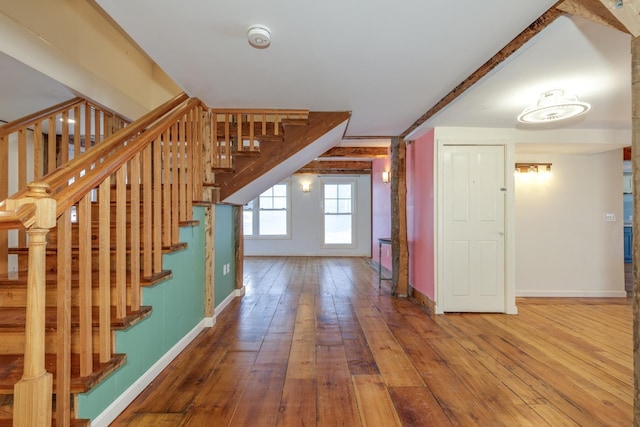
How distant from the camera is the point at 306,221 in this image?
7.80 metres

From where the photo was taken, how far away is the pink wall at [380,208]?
571cm

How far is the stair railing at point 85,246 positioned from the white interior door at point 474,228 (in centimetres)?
279

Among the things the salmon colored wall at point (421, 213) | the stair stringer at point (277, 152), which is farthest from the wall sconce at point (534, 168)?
the stair stringer at point (277, 152)

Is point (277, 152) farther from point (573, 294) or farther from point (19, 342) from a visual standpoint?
point (573, 294)

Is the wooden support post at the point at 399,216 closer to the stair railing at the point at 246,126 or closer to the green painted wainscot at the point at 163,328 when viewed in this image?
the stair railing at the point at 246,126

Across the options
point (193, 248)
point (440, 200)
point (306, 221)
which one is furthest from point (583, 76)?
point (306, 221)

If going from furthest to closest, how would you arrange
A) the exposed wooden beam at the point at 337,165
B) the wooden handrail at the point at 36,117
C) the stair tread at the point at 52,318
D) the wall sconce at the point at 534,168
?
the exposed wooden beam at the point at 337,165 → the wall sconce at the point at 534,168 → the wooden handrail at the point at 36,117 → the stair tread at the point at 52,318

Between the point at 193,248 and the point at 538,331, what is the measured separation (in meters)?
3.35

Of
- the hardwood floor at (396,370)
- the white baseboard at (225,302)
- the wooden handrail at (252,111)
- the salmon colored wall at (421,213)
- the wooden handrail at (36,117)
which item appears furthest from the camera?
the salmon colored wall at (421,213)

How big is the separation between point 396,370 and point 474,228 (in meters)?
2.01

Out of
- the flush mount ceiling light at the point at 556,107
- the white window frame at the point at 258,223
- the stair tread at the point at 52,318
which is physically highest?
Result: the flush mount ceiling light at the point at 556,107

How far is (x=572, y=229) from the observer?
4008 mm

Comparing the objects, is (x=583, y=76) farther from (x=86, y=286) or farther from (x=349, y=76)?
(x=86, y=286)

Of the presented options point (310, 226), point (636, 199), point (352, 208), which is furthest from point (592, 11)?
point (310, 226)
